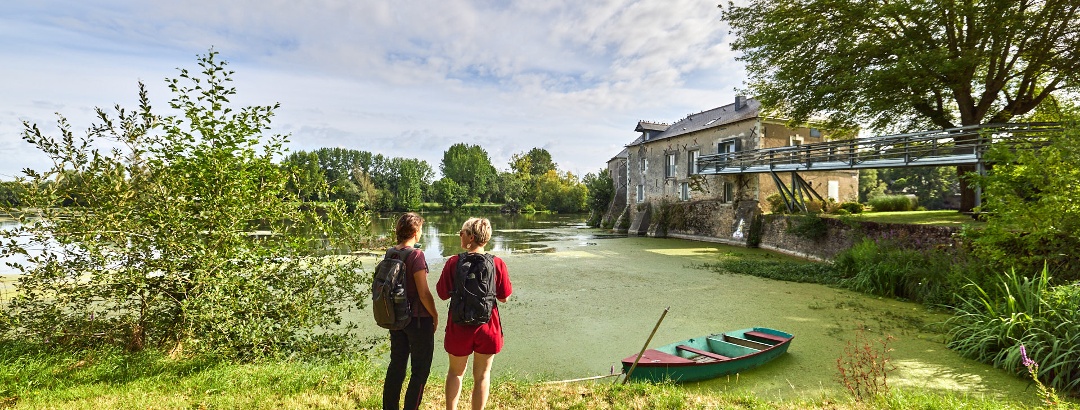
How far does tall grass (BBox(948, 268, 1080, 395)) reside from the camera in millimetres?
5199

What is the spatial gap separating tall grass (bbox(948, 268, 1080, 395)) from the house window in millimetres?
20394

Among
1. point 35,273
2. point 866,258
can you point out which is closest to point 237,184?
point 35,273

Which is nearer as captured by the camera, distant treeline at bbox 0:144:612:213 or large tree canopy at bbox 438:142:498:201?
distant treeline at bbox 0:144:612:213

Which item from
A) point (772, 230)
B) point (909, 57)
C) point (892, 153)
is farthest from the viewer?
point (772, 230)

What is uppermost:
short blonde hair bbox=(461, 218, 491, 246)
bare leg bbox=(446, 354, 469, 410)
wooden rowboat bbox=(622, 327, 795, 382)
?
short blonde hair bbox=(461, 218, 491, 246)

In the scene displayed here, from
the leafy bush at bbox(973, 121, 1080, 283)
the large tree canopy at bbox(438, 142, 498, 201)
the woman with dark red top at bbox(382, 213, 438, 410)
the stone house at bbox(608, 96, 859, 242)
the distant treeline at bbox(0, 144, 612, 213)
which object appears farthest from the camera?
the large tree canopy at bbox(438, 142, 498, 201)

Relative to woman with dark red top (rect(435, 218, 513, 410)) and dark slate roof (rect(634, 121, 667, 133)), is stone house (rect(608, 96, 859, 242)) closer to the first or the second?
dark slate roof (rect(634, 121, 667, 133))

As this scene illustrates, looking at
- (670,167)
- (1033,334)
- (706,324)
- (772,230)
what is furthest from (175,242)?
(670,167)

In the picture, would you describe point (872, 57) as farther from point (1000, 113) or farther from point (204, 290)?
point (204, 290)

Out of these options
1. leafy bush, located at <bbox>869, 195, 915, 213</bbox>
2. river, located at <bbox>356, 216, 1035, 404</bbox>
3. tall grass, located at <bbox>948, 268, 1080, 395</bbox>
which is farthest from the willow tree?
tall grass, located at <bbox>948, 268, 1080, 395</bbox>

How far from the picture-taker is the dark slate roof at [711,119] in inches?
894

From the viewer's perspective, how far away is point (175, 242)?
169 inches

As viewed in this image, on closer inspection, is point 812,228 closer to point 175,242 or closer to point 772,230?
point 772,230

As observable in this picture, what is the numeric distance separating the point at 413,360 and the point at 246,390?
169 cm
